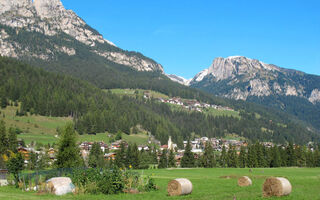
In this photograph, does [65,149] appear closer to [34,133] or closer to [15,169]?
[15,169]

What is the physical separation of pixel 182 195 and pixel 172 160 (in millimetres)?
87419

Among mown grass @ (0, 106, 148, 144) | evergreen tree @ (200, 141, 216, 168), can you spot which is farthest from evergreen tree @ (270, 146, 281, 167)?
mown grass @ (0, 106, 148, 144)

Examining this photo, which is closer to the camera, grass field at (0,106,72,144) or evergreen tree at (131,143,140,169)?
evergreen tree at (131,143,140,169)

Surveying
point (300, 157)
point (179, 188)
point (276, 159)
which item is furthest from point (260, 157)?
point (179, 188)

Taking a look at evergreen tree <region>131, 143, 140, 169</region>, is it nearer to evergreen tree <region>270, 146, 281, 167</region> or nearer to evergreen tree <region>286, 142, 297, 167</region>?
evergreen tree <region>270, 146, 281, 167</region>

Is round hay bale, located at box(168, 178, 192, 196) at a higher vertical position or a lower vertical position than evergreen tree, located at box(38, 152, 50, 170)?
higher

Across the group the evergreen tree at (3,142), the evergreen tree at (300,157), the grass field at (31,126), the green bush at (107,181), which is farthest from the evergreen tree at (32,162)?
the evergreen tree at (300,157)

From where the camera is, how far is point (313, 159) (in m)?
118

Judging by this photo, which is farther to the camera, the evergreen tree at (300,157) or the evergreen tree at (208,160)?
the evergreen tree at (300,157)

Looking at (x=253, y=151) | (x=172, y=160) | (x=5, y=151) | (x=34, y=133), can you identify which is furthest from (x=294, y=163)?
(x=34, y=133)

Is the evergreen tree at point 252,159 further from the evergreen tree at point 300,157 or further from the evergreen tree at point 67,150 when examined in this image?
the evergreen tree at point 67,150

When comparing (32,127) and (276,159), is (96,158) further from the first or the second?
(32,127)

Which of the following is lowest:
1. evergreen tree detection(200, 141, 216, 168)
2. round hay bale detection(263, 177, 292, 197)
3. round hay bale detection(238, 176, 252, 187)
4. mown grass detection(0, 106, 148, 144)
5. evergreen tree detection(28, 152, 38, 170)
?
evergreen tree detection(28, 152, 38, 170)

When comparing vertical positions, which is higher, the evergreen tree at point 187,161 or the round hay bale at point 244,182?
the round hay bale at point 244,182
